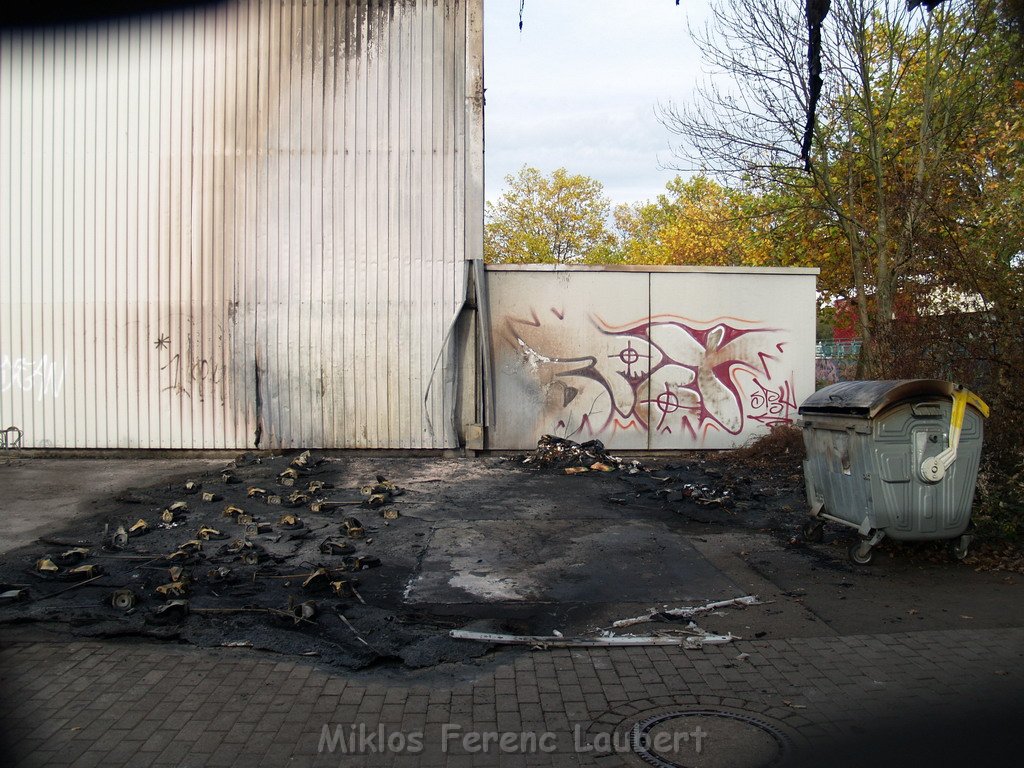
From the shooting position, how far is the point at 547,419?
38.5 ft

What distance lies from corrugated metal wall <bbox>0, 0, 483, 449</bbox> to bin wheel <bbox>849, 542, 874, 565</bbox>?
628 centimetres

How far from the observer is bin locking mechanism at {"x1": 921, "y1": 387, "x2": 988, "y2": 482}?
616 centimetres

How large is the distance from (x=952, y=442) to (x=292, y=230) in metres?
9.03

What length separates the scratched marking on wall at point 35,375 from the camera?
38.0 feet

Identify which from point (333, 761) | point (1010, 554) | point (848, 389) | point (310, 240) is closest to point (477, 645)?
point (333, 761)

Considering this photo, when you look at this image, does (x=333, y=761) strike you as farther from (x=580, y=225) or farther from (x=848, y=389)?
(x=580, y=225)

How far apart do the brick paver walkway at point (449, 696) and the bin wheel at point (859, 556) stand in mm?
1447

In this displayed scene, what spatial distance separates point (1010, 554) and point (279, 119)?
10601 mm

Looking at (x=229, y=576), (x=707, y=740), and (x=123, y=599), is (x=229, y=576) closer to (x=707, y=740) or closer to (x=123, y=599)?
(x=123, y=599)

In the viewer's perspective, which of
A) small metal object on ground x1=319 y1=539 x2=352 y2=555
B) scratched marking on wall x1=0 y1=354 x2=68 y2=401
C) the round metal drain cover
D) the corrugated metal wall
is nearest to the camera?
the round metal drain cover

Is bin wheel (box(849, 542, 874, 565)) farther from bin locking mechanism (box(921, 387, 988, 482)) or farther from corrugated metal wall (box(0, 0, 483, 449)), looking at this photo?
corrugated metal wall (box(0, 0, 483, 449))

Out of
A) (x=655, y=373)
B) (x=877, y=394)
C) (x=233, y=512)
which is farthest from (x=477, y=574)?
(x=655, y=373)

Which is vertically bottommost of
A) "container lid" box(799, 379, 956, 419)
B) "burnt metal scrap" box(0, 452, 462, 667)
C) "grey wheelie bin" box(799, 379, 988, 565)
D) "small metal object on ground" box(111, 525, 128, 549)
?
"burnt metal scrap" box(0, 452, 462, 667)

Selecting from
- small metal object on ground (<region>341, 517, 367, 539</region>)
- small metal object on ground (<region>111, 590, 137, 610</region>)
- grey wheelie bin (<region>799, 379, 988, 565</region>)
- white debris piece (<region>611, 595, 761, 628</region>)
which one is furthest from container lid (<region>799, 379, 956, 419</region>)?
small metal object on ground (<region>111, 590, 137, 610</region>)
